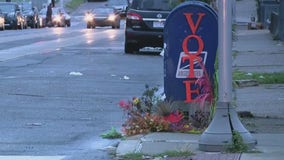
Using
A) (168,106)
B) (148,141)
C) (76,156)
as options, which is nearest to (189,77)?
(168,106)

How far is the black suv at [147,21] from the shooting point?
854 inches

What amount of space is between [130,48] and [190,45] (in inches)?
536

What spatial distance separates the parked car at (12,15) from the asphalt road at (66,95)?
24299mm

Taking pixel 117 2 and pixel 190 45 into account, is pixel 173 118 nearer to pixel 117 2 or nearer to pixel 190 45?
pixel 190 45

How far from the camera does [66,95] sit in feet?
42.3

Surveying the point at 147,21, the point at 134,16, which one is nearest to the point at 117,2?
the point at 134,16

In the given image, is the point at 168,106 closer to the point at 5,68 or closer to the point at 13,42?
the point at 5,68

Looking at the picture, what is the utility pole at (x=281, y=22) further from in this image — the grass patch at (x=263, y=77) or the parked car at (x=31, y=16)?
the parked car at (x=31, y=16)

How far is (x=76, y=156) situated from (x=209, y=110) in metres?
1.90

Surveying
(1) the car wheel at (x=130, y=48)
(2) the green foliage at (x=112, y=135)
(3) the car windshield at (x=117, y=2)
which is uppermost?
(2) the green foliage at (x=112, y=135)

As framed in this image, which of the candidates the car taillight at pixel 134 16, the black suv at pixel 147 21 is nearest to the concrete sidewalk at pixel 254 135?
the black suv at pixel 147 21

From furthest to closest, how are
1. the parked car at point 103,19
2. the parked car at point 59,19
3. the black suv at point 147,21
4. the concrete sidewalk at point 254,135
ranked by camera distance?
the parked car at point 59,19 → the parked car at point 103,19 → the black suv at point 147,21 → the concrete sidewalk at point 254,135

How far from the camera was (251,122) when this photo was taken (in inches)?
375

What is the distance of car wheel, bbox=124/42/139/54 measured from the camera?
22.6 m
